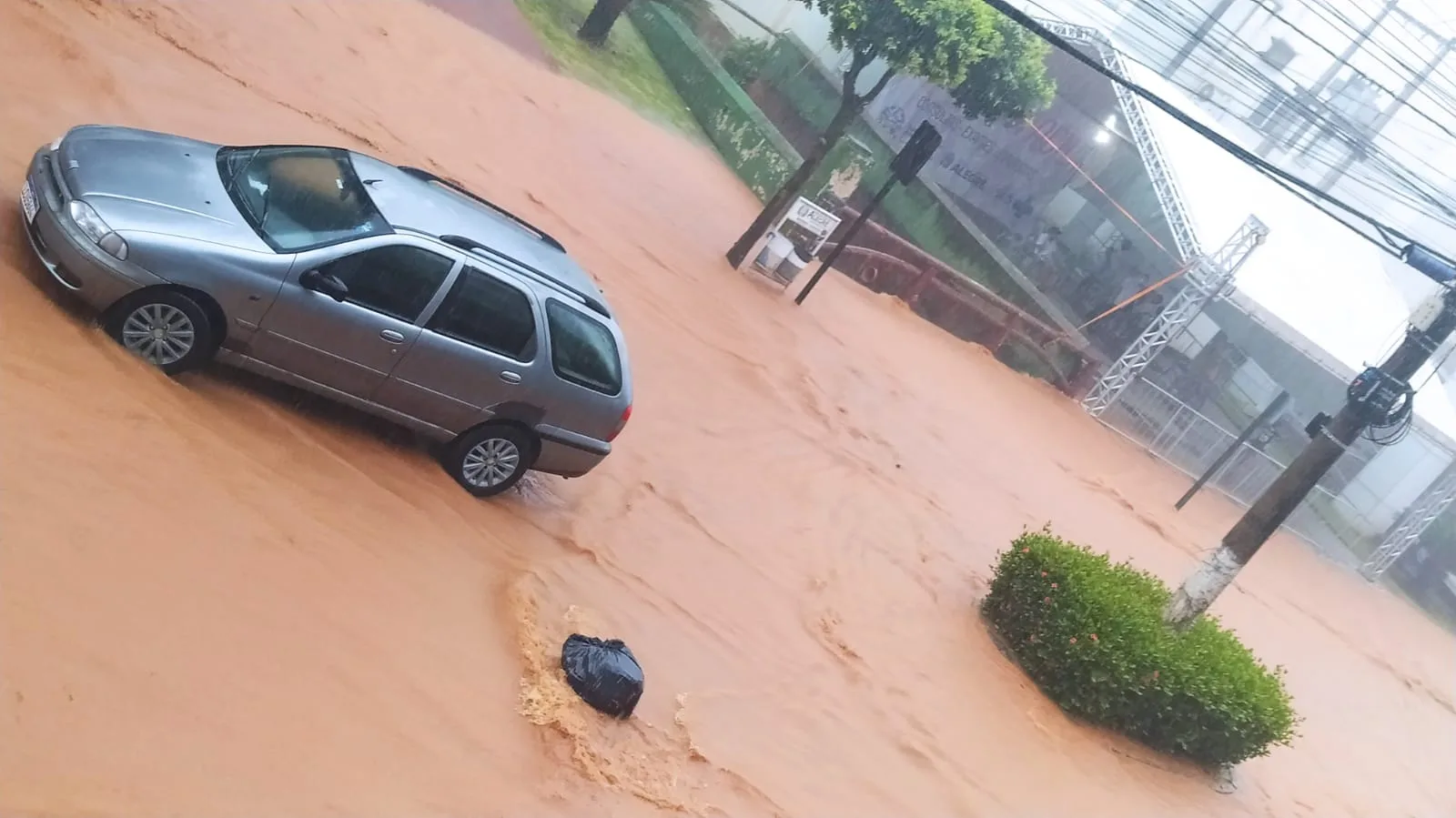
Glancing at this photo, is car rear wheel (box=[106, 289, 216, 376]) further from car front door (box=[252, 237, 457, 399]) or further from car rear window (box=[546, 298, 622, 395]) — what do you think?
car rear window (box=[546, 298, 622, 395])

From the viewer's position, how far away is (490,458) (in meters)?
7.83

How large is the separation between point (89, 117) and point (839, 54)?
2309 cm

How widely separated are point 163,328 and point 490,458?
242cm

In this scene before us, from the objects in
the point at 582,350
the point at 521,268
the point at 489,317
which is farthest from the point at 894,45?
the point at 489,317

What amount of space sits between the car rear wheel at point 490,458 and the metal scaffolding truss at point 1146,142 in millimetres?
20566

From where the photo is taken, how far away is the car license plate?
6.35m

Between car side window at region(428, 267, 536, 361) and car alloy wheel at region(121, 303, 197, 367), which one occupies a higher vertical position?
car side window at region(428, 267, 536, 361)

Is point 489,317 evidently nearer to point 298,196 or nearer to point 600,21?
point 298,196

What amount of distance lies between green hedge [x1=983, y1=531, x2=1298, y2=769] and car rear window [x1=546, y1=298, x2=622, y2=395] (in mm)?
5443

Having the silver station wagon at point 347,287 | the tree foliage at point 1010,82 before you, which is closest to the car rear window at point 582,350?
the silver station wagon at point 347,287

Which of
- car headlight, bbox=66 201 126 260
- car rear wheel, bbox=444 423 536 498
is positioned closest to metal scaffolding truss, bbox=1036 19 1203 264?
car rear wheel, bbox=444 423 536 498

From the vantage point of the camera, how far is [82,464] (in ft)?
18.0

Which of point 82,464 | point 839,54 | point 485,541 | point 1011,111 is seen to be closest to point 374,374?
point 485,541

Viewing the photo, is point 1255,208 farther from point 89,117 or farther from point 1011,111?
point 89,117
